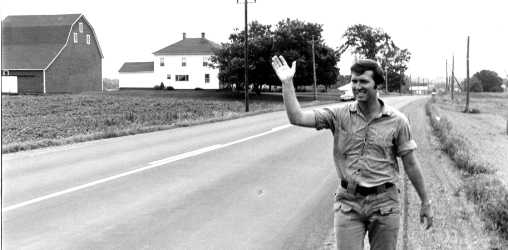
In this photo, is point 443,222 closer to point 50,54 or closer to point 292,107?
point 292,107

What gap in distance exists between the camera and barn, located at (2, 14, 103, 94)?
6134 centimetres

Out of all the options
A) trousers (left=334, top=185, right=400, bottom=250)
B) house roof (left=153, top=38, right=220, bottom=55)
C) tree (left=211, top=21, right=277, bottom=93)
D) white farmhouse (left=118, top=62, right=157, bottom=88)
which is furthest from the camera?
white farmhouse (left=118, top=62, right=157, bottom=88)

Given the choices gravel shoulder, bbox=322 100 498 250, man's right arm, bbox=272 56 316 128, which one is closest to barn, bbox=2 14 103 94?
gravel shoulder, bbox=322 100 498 250

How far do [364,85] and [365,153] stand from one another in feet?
1.55

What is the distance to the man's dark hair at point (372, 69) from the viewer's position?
4172 mm

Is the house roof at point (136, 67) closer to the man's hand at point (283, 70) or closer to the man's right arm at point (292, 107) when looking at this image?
the man's hand at point (283, 70)

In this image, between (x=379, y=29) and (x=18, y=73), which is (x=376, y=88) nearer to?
(x=18, y=73)

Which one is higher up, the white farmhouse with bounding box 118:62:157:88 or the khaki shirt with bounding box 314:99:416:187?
the white farmhouse with bounding box 118:62:157:88

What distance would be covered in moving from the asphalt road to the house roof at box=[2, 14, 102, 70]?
50.3 meters

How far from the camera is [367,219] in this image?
160 inches

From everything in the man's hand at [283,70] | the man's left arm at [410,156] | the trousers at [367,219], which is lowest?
the trousers at [367,219]

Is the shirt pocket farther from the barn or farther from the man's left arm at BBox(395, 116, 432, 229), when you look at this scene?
the barn

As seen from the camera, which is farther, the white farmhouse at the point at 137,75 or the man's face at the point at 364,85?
the white farmhouse at the point at 137,75

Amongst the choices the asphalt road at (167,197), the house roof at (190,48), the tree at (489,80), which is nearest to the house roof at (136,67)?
the house roof at (190,48)
